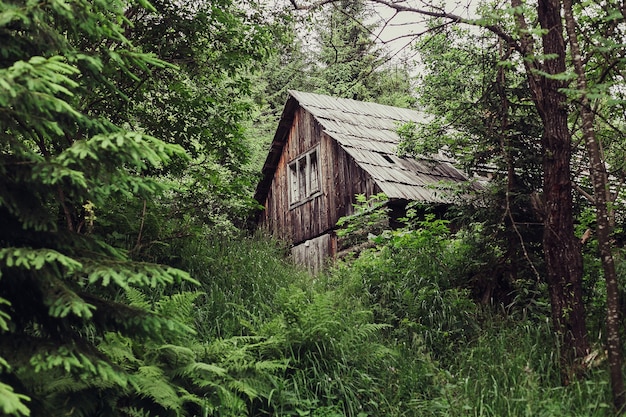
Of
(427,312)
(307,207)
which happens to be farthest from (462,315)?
(307,207)

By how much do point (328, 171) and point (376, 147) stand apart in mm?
1417

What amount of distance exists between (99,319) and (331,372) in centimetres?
263

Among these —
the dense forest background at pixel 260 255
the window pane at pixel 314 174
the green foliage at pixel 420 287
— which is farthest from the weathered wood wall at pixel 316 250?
the green foliage at pixel 420 287

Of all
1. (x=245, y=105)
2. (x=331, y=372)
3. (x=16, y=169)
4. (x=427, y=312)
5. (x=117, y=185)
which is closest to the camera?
(x=16, y=169)

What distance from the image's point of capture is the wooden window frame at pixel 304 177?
52.5ft

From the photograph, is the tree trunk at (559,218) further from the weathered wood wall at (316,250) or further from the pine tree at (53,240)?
the weathered wood wall at (316,250)

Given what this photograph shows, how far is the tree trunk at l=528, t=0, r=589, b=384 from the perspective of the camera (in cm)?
553

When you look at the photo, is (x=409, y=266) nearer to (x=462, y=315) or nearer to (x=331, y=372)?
(x=462, y=315)

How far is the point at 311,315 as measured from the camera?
5.59 m

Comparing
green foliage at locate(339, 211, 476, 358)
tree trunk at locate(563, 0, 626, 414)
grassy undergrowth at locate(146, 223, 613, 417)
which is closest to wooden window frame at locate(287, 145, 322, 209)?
green foliage at locate(339, 211, 476, 358)

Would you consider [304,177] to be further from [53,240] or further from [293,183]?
[53,240]

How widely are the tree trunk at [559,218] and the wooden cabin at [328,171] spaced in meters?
6.48

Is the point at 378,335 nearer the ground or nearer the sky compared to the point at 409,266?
nearer the ground

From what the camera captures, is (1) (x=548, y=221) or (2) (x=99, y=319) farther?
(1) (x=548, y=221)
